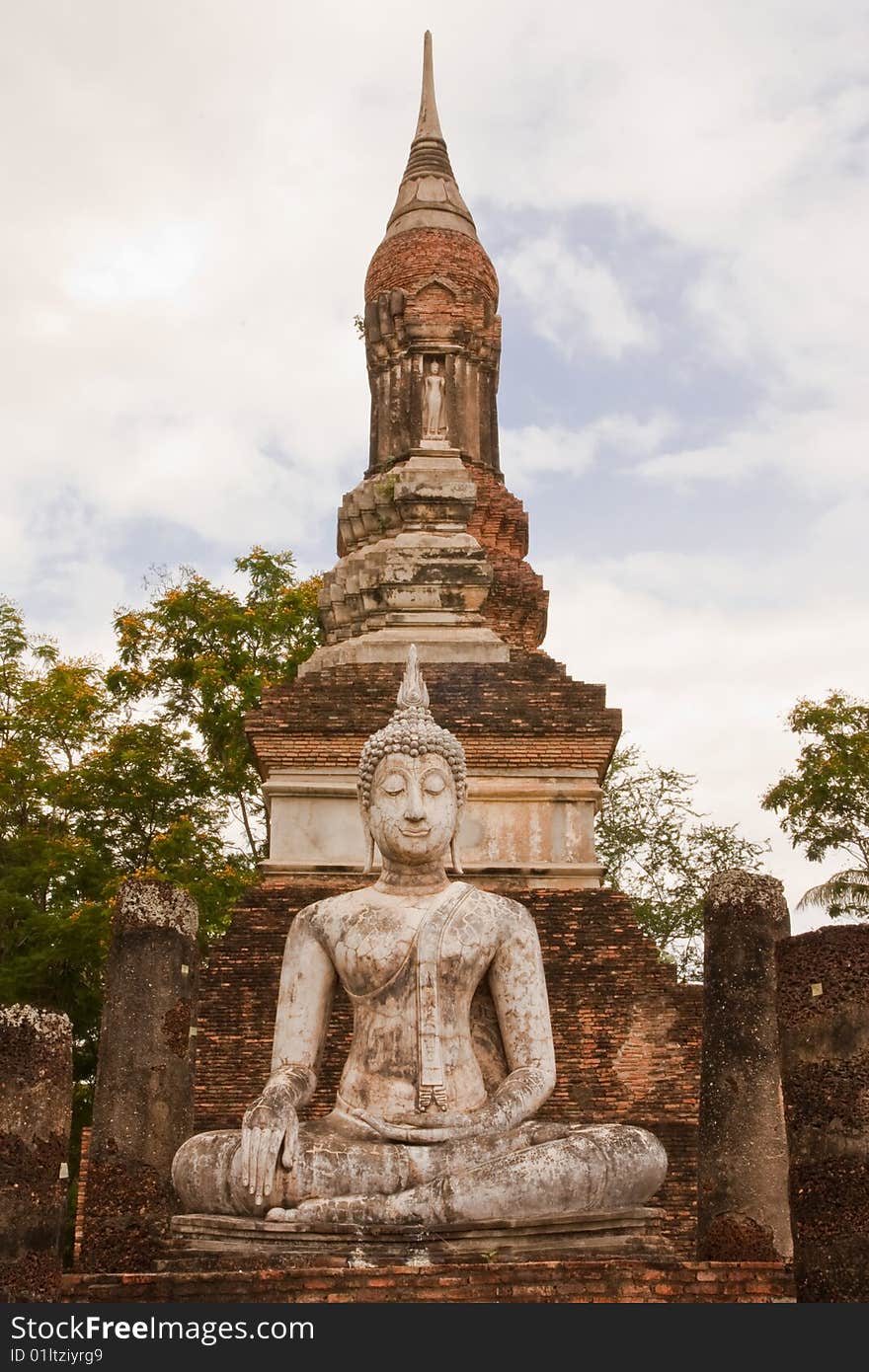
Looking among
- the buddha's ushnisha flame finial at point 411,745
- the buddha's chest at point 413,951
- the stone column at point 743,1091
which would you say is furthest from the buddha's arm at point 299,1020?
the stone column at point 743,1091

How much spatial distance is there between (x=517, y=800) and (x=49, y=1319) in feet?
31.8

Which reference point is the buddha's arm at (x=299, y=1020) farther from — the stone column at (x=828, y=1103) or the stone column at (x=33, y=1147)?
the stone column at (x=828, y=1103)

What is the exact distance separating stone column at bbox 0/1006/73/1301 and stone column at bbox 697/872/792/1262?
3915mm

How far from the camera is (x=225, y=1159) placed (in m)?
7.39

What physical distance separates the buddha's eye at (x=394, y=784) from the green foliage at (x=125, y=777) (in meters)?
12.5

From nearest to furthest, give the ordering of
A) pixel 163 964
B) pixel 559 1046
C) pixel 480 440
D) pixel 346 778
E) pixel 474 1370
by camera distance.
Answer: pixel 474 1370 < pixel 163 964 < pixel 559 1046 < pixel 346 778 < pixel 480 440

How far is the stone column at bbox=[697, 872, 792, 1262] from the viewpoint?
402 inches

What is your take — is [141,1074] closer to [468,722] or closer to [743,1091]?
[743,1091]

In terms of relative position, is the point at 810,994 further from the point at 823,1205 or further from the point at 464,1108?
the point at 464,1108

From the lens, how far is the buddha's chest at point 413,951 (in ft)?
26.4

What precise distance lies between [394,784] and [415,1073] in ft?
4.50

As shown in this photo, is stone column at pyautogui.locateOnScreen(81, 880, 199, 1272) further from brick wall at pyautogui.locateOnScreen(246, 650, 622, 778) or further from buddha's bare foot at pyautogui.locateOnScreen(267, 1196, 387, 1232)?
brick wall at pyautogui.locateOnScreen(246, 650, 622, 778)

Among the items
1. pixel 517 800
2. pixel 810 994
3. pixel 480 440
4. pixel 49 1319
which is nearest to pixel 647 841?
pixel 480 440

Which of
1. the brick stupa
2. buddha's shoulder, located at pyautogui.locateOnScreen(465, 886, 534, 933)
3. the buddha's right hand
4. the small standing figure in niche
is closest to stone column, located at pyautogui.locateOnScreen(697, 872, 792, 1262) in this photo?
the brick stupa
